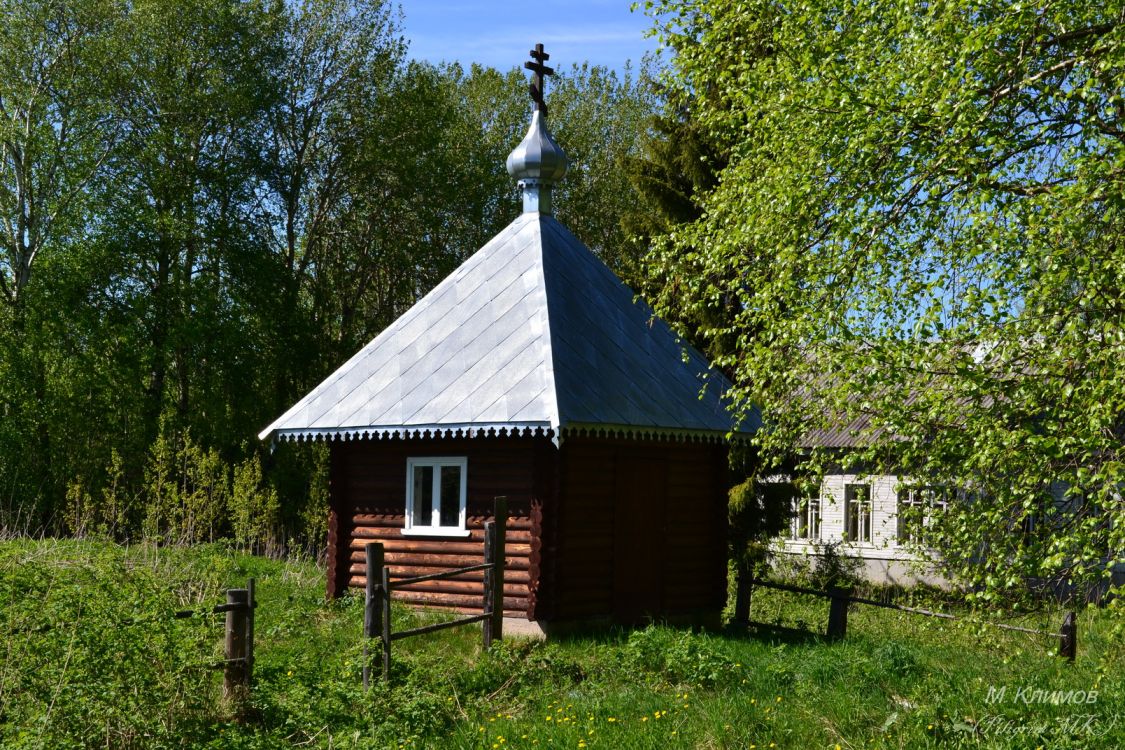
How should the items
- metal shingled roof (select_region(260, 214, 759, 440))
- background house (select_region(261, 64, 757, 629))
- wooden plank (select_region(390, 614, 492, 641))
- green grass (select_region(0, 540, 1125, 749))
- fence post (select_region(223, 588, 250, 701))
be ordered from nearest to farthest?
green grass (select_region(0, 540, 1125, 749)) → fence post (select_region(223, 588, 250, 701)) → wooden plank (select_region(390, 614, 492, 641)) → metal shingled roof (select_region(260, 214, 759, 440)) → background house (select_region(261, 64, 757, 629))

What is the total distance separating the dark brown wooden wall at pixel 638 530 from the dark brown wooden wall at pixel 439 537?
0.39 m

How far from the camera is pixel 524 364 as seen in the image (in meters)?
13.5

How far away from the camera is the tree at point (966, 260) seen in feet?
25.1

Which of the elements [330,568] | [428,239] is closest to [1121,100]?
[330,568]

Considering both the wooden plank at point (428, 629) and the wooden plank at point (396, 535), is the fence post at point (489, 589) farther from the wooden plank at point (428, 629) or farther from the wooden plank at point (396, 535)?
the wooden plank at point (396, 535)

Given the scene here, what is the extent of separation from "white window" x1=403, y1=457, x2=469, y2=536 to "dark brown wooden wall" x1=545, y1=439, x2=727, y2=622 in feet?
4.59

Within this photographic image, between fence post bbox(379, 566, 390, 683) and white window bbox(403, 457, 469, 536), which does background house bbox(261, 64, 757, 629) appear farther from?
fence post bbox(379, 566, 390, 683)

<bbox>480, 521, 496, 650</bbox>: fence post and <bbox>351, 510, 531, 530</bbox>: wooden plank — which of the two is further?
<bbox>351, 510, 531, 530</bbox>: wooden plank

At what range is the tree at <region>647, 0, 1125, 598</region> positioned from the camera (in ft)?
25.1

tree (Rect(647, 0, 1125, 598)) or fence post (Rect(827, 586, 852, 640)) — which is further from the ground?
tree (Rect(647, 0, 1125, 598))

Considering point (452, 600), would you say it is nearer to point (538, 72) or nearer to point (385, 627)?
point (385, 627)

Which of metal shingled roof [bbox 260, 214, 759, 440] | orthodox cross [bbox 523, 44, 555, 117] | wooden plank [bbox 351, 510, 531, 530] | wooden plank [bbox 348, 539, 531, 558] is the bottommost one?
wooden plank [bbox 348, 539, 531, 558]

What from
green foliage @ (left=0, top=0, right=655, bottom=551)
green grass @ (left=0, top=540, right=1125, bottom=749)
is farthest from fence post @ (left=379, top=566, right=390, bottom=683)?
green foliage @ (left=0, top=0, right=655, bottom=551)

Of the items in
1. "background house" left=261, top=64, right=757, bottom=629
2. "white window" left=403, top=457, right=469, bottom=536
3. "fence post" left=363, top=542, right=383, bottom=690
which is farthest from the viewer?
"white window" left=403, top=457, right=469, bottom=536
